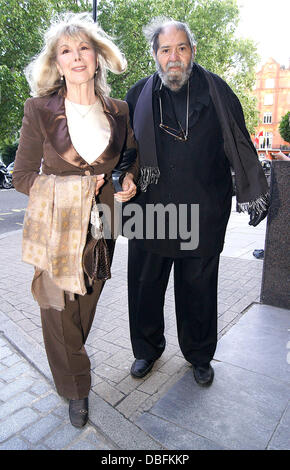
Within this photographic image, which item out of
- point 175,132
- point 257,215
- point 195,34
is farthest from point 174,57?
point 195,34

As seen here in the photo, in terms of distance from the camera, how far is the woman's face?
72.6 inches

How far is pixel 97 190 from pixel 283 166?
2.20 m

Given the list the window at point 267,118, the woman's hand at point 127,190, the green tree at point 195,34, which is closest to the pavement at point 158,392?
the woman's hand at point 127,190

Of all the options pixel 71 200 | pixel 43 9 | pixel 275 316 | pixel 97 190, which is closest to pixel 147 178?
pixel 97 190

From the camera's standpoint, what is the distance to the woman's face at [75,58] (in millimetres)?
1844

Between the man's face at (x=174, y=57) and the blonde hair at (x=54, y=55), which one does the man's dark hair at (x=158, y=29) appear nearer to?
the man's face at (x=174, y=57)

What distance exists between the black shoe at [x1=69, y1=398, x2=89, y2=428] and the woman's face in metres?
Answer: 1.77

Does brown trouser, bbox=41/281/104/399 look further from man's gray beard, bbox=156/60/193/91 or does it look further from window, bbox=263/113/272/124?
window, bbox=263/113/272/124

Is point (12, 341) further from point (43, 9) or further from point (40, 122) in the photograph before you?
point (43, 9)

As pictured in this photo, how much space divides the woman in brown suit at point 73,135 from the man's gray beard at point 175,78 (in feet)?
0.91

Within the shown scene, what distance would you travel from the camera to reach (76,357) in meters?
2.07

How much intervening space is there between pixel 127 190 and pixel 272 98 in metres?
60.7
